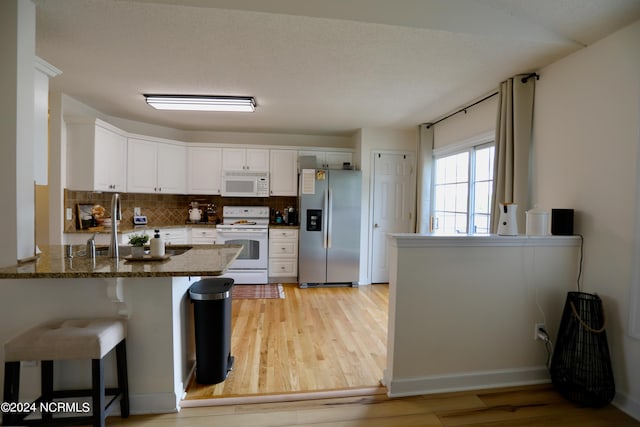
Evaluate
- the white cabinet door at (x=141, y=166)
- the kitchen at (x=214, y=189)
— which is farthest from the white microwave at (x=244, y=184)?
the white cabinet door at (x=141, y=166)

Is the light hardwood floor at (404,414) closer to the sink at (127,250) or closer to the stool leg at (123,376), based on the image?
the stool leg at (123,376)

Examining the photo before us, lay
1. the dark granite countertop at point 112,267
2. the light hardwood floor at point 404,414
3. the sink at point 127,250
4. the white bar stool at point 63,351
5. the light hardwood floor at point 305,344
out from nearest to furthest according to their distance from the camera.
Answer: the white bar stool at point 63,351 → the dark granite countertop at point 112,267 → the light hardwood floor at point 404,414 → the light hardwood floor at point 305,344 → the sink at point 127,250

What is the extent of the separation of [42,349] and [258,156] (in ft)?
12.3

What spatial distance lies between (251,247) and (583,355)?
3.83m

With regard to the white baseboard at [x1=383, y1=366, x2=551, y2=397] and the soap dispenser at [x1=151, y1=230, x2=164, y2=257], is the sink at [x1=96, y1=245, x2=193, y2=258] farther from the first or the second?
the white baseboard at [x1=383, y1=366, x2=551, y2=397]

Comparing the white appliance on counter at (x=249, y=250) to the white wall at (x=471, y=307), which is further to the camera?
the white appliance on counter at (x=249, y=250)

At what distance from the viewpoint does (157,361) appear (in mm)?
1802

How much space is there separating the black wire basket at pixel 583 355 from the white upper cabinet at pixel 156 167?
15.6 feet

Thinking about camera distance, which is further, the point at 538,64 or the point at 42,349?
the point at 538,64

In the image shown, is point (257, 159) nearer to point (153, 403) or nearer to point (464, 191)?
point (464, 191)

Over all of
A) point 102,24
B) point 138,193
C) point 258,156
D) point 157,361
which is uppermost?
point 102,24

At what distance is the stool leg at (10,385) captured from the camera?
1.45 m

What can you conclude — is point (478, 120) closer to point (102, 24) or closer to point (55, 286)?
point (102, 24)

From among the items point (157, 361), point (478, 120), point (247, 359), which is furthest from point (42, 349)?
point (478, 120)
